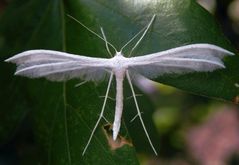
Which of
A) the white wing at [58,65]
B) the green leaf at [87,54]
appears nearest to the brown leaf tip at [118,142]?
the green leaf at [87,54]

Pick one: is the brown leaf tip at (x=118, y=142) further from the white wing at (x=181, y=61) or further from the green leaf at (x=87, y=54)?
the white wing at (x=181, y=61)

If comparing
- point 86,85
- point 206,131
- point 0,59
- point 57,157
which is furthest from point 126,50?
point 206,131

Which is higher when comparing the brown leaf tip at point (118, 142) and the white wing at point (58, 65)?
the white wing at point (58, 65)

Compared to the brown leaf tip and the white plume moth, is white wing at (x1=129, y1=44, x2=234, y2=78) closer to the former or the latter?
the white plume moth

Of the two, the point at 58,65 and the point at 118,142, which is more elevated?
the point at 58,65

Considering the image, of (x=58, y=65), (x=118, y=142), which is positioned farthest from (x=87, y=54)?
(x=118, y=142)

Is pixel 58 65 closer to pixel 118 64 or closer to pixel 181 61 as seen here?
pixel 118 64
